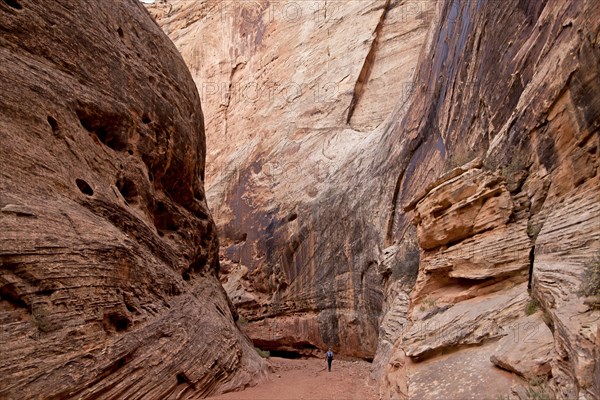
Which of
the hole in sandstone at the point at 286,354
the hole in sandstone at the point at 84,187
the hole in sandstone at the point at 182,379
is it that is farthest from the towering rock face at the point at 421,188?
the hole in sandstone at the point at 84,187

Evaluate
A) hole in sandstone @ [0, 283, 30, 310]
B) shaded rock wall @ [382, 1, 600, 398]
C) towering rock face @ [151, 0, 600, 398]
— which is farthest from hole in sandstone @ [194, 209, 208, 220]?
hole in sandstone @ [0, 283, 30, 310]

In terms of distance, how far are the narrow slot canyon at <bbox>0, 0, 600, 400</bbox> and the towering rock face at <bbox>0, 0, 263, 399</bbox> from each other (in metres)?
0.04

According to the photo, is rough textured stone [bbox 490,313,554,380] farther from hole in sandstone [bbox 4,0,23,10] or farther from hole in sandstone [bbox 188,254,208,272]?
hole in sandstone [bbox 4,0,23,10]

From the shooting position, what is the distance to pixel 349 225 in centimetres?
1881

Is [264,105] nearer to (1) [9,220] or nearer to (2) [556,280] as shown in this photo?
(1) [9,220]

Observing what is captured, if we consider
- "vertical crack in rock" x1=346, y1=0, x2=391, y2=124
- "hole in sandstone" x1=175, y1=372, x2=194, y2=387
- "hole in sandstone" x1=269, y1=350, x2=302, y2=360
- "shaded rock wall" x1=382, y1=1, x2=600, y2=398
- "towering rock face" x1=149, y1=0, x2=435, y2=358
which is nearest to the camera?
"shaded rock wall" x1=382, y1=1, x2=600, y2=398

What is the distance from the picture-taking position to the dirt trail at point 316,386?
392 inches

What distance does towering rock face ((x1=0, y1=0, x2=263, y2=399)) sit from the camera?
644cm

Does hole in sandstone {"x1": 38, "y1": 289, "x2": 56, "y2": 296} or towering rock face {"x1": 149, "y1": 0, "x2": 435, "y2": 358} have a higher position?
towering rock face {"x1": 149, "y1": 0, "x2": 435, "y2": 358}

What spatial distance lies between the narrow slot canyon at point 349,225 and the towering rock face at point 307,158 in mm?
323

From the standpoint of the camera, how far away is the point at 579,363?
3.70 meters

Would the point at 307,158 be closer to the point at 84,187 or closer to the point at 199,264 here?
the point at 199,264

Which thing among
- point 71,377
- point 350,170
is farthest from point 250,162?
point 71,377

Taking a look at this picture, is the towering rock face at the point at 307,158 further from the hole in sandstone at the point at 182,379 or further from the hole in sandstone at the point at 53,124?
the hole in sandstone at the point at 53,124
